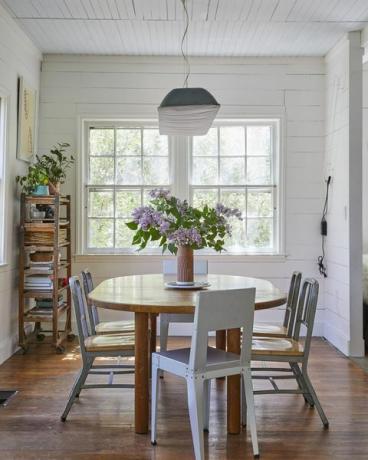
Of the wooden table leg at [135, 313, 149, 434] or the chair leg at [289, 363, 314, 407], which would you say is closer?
the wooden table leg at [135, 313, 149, 434]

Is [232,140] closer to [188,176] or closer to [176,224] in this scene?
[188,176]

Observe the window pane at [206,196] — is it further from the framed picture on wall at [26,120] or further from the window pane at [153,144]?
the framed picture on wall at [26,120]

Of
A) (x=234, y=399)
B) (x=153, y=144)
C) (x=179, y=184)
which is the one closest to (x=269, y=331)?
(x=234, y=399)

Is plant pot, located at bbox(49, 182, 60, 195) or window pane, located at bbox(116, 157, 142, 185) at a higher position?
window pane, located at bbox(116, 157, 142, 185)

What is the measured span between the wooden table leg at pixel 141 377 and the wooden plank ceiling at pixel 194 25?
8.61 feet

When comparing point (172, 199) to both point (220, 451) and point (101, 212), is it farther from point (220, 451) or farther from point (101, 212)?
point (101, 212)

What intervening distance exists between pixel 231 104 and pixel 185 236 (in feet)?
8.69

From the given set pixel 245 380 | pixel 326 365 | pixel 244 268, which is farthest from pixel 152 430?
pixel 244 268

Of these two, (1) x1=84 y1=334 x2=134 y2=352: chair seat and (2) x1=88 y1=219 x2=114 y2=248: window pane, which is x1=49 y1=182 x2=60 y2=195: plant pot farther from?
(1) x1=84 y1=334 x2=134 y2=352: chair seat

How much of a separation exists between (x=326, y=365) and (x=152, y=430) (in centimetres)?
207

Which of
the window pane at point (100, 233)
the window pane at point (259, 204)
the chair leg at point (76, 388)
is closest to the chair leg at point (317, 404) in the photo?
the chair leg at point (76, 388)

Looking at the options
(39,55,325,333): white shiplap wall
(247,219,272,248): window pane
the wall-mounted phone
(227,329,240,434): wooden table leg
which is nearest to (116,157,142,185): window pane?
(39,55,325,333): white shiplap wall

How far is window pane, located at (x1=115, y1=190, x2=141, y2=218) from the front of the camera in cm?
548

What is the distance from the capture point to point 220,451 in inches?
105
